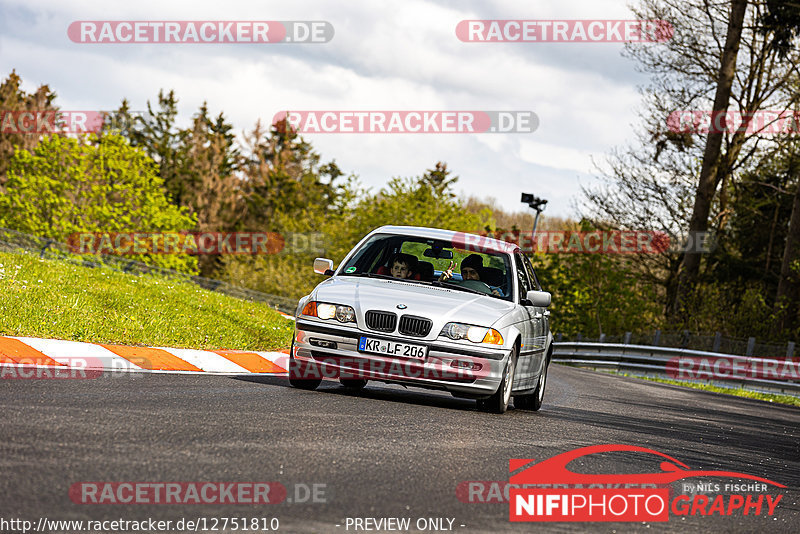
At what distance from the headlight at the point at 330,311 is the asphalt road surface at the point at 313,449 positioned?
713mm

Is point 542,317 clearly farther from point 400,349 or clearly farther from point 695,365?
point 695,365

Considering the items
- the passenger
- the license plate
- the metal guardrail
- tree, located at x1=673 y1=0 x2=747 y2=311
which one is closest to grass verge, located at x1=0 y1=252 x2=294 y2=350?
the passenger

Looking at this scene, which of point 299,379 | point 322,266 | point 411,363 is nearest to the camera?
point 411,363

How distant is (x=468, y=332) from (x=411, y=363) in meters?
0.59

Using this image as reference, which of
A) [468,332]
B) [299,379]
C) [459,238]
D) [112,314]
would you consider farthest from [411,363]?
[112,314]

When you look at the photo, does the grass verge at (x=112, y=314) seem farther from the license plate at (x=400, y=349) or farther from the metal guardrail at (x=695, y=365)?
the metal guardrail at (x=695, y=365)

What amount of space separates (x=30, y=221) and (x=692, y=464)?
→ 58229mm

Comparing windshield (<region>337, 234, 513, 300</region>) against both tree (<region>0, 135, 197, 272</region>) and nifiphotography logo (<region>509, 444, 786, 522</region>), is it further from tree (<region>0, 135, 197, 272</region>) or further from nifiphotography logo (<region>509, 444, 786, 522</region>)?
tree (<region>0, 135, 197, 272</region>)

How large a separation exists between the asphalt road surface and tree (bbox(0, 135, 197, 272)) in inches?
2143

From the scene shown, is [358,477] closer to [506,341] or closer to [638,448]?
[638,448]

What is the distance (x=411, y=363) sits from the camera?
9.01m

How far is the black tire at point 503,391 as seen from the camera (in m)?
9.34

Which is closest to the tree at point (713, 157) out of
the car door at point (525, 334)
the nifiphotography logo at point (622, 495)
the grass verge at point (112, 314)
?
the grass verge at point (112, 314)

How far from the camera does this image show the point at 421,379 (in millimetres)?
9039
